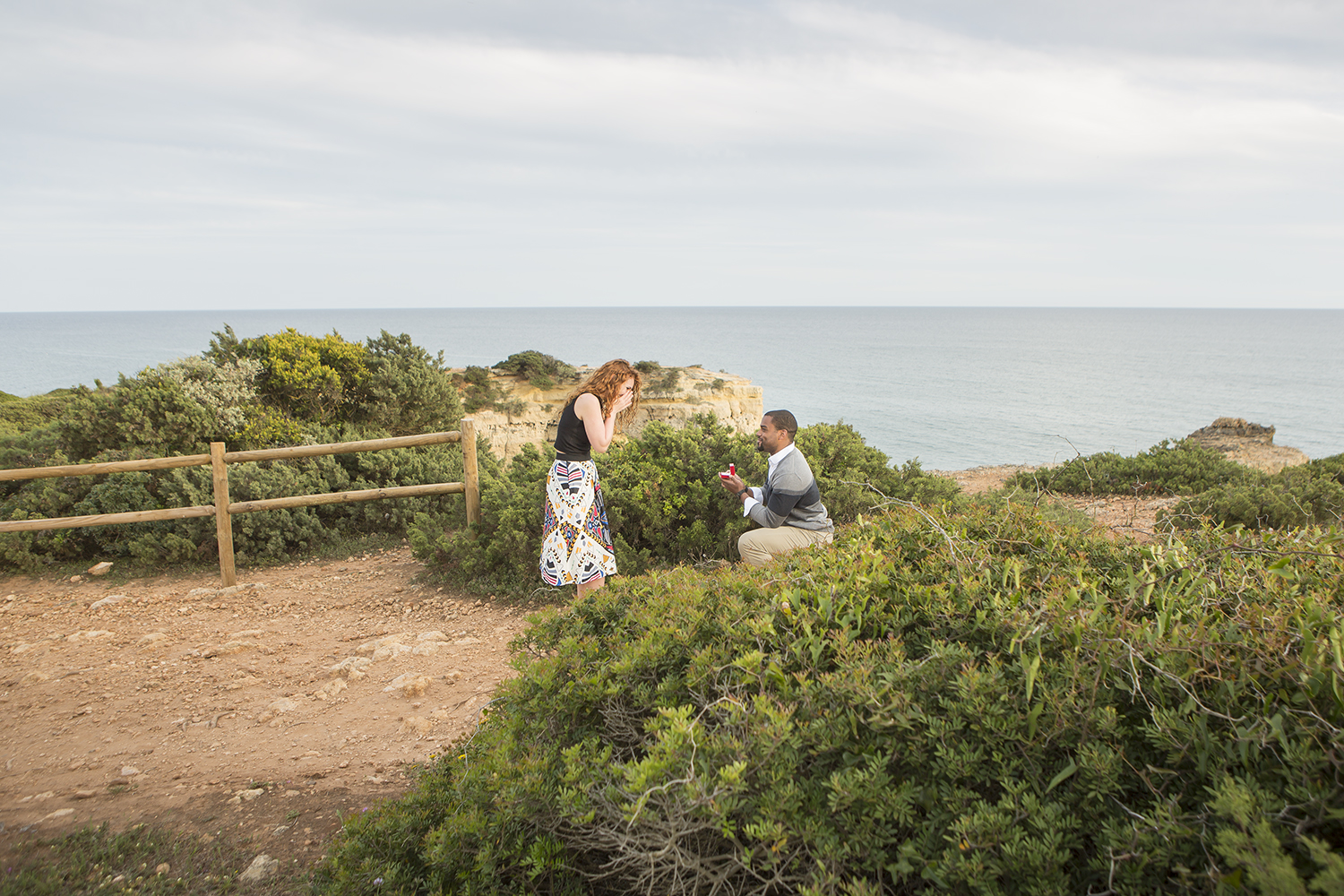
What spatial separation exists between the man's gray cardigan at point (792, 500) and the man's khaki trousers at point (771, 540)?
4 cm

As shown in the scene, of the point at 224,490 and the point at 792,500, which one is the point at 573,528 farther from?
the point at 224,490

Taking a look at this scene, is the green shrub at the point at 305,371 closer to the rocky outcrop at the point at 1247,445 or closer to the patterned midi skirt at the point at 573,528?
the patterned midi skirt at the point at 573,528

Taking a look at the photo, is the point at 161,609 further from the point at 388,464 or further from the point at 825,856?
the point at 825,856

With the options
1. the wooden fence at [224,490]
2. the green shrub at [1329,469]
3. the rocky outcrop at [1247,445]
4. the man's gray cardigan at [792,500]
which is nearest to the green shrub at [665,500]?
the wooden fence at [224,490]

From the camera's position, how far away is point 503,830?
1897 mm

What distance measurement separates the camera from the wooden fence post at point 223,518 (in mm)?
6684

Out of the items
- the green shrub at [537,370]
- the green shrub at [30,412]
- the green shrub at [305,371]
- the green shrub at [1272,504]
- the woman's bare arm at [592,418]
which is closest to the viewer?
the woman's bare arm at [592,418]

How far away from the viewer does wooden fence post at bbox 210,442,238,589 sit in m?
6.68

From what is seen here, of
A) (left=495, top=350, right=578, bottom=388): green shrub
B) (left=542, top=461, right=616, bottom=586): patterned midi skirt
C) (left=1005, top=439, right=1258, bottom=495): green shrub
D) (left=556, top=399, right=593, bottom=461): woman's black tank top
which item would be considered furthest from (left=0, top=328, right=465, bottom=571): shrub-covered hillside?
(left=1005, top=439, right=1258, bottom=495): green shrub

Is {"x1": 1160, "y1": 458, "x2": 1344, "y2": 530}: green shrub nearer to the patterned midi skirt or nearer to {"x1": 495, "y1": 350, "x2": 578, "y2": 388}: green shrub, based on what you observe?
the patterned midi skirt

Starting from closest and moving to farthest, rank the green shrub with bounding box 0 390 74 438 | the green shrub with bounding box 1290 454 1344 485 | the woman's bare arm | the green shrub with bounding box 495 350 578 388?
the woman's bare arm, the green shrub with bounding box 1290 454 1344 485, the green shrub with bounding box 0 390 74 438, the green shrub with bounding box 495 350 578 388

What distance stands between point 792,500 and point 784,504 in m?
0.06

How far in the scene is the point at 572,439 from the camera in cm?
480

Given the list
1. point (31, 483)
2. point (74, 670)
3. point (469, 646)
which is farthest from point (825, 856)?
point (31, 483)
